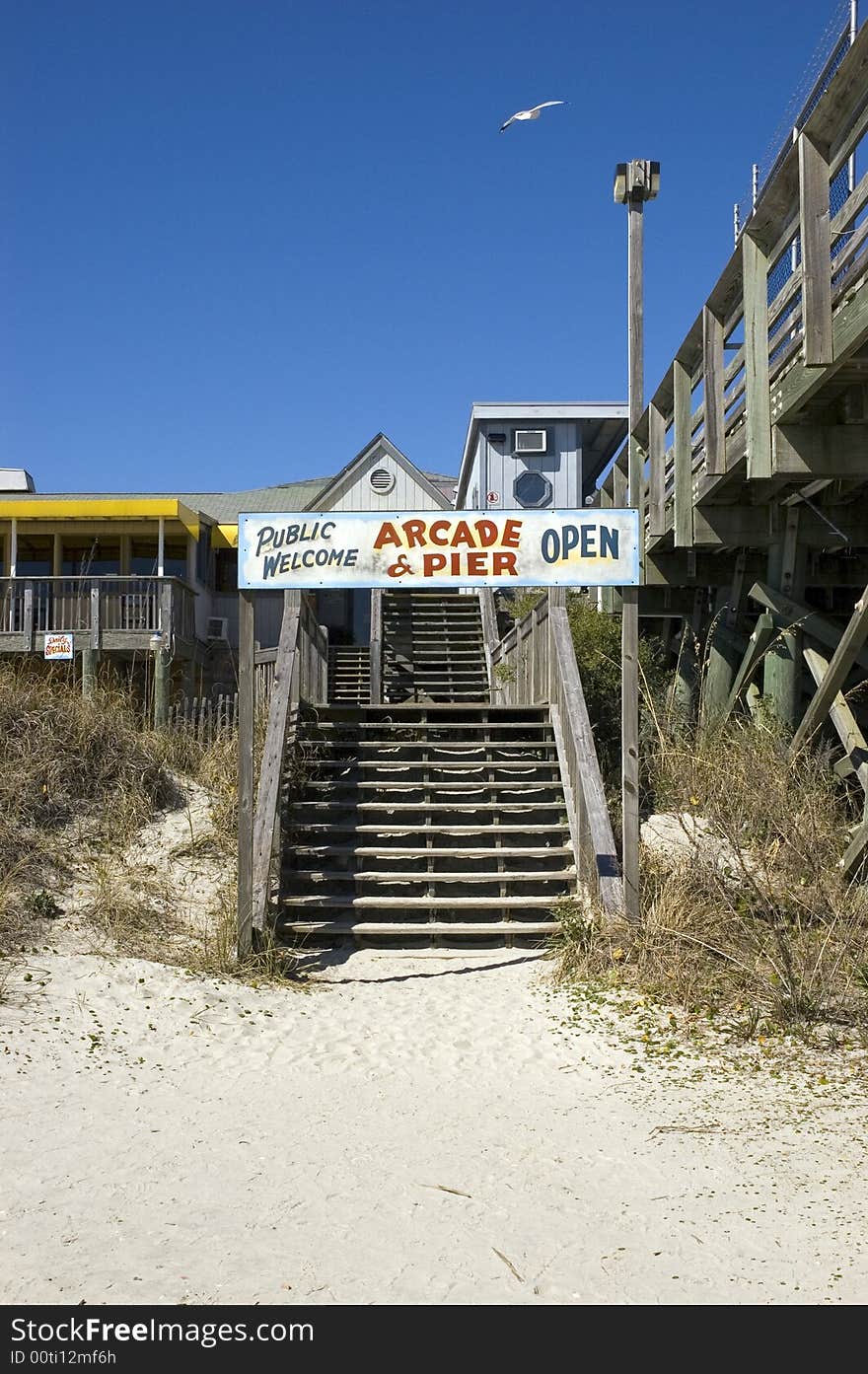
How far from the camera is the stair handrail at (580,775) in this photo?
9211mm

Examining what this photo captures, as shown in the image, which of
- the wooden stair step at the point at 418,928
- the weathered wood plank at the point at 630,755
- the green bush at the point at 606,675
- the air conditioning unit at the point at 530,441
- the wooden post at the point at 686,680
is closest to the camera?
the weathered wood plank at the point at 630,755

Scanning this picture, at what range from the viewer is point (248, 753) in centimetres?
918

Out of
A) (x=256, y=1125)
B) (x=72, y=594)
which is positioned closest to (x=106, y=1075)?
(x=256, y=1125)

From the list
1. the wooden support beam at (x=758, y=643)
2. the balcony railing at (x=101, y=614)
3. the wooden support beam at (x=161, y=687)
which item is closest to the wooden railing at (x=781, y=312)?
the wooden support beam at (x=758, y=643)

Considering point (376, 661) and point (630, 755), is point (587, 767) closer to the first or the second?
point (630, 755)

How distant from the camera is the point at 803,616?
1084 centimetres

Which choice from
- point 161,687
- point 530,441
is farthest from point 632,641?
point 530,441

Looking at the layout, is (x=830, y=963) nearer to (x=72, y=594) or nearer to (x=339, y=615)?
(x=72, y=594)

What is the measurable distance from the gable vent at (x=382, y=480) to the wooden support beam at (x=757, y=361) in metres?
16.0

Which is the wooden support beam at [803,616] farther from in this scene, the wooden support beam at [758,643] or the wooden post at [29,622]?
the wooden post at [29,622]

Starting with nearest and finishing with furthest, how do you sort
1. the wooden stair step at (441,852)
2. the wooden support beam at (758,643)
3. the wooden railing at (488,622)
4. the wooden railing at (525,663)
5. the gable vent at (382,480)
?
the wooden stair step at (441,852) < the wooden support beam at (758,643) < the wooden railing at (525,663) < the wooden railing at (488,622) < the gable vent at (382,480)

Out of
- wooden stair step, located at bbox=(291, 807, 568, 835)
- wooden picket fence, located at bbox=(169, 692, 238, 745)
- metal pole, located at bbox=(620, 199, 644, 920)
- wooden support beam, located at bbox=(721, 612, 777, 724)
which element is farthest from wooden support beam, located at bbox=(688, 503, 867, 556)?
wooden picket fence, located at bbox=(169, 692, 238, 745)

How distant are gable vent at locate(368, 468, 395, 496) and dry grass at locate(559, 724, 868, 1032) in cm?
1423

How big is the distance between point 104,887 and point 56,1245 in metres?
5.49
